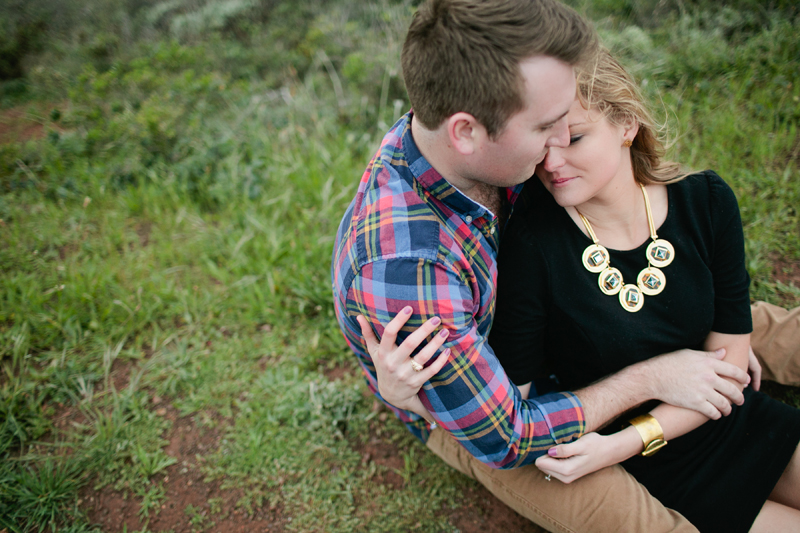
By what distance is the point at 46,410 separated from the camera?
8.91ft

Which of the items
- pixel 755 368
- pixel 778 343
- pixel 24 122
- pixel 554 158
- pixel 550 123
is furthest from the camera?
pixel 24 122

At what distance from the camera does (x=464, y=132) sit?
5.13ft

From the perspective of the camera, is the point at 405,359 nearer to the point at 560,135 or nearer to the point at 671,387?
the point at 560,135

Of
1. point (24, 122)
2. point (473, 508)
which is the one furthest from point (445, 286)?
point (24, 122)

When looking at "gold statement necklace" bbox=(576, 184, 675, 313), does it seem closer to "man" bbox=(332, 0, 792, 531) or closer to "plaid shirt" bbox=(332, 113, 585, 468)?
"man" bbox=(332, 0, 792, 531)

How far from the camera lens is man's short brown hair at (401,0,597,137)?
1.43 m

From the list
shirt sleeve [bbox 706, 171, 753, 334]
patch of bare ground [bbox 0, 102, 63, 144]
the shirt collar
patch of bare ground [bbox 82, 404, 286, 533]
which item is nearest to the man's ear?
the shirt collar

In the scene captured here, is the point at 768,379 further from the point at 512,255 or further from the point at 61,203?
the point at 61,203

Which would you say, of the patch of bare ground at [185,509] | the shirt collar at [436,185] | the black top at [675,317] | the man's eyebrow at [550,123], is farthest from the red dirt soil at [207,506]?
the man's eyebrow at [550,123]

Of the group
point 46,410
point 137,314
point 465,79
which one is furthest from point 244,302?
point 465,79

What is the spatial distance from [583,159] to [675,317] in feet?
2.37

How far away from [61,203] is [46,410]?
1966mm

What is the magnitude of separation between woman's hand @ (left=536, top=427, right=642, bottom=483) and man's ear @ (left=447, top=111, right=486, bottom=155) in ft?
3.59

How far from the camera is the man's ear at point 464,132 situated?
151cm
